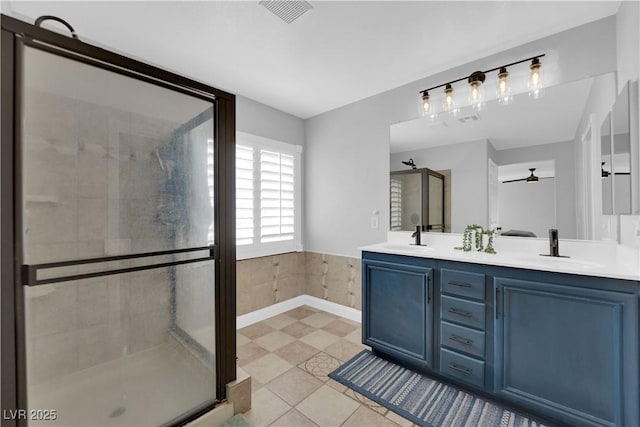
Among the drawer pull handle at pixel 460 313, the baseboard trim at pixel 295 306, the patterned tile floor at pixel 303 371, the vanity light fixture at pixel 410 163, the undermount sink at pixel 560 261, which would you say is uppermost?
the vanity light fixture at pixel 410 163

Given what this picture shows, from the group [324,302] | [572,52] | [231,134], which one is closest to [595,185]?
[572,52]

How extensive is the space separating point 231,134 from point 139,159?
55cm

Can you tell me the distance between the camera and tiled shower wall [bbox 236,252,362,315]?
312 cm

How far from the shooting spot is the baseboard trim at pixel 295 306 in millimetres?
3105

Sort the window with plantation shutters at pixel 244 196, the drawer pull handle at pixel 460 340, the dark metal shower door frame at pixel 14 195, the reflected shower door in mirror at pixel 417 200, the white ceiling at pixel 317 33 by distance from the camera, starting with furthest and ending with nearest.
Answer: the window with plantation shutters at pixel 244 196, the reflected shower door in mirror at pixel 417 200, the drawer pull handle at pixel 460 340, the white ceiling at pixel 317 33, the dark metal shower door frame at pixel 14 195

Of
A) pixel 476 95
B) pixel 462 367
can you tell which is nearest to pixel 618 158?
pixel 476 95

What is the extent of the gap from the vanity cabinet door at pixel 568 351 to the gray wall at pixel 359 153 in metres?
1.49

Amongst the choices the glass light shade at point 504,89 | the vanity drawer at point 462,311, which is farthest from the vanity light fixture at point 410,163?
the vanity drawer at point 462,311

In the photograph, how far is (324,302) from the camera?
3.52m

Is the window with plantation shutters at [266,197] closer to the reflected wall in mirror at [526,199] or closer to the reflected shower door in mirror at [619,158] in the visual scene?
the reflected wall in mirror at [526,199]

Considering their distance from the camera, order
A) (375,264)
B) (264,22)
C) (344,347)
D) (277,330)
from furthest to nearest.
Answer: (277,330) → (344,347) → (375,264) → (264,22)

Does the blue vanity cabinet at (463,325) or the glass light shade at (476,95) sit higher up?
the glass light shade at (476,95)

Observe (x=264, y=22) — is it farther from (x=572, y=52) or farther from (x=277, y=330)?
(x=277, y=330)

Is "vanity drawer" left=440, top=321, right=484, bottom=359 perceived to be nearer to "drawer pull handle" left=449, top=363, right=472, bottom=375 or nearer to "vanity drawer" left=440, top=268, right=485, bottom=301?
"drawer pull handle" left=449, top=363, right=472, bottom=375
